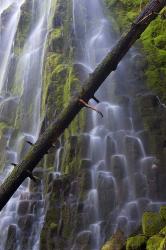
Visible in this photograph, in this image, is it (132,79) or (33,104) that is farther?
(33,104)

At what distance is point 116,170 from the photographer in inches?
557

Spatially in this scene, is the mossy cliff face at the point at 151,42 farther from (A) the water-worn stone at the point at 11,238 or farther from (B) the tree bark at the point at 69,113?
(B) the tree bark at the point at 69,113

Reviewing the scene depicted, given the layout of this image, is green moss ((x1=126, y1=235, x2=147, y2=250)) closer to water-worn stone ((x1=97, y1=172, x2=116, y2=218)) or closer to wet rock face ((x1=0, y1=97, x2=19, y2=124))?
water-worn stone ((x1=97, y1=172, x2=116, y2=218))

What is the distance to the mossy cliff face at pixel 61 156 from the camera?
44.9 feet

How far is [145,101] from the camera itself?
16.0 metres

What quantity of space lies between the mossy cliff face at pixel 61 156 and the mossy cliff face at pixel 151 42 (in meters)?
2.91

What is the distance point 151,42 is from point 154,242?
12517 millimetres

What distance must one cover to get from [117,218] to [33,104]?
8.10m

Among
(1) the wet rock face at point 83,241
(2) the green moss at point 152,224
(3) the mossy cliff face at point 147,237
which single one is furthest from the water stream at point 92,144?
(2) the green moss at point 152,224

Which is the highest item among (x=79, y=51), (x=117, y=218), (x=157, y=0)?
(x=157, y=0)

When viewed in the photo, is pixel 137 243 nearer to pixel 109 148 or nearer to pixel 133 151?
pixel 133 151

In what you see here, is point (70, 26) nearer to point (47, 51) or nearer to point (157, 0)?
point (47, 51)

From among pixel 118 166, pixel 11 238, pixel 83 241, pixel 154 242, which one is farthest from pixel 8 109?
pixel 154 242

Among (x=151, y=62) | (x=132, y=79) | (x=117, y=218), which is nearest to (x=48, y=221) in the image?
(x=117, y=218)
